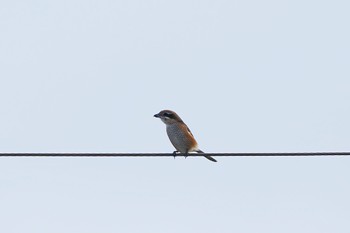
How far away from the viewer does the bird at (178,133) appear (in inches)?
628

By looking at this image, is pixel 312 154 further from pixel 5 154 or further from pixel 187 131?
pixel 187 131

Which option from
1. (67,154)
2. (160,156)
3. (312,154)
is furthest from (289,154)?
(67,154)

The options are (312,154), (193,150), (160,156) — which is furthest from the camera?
(193,150)

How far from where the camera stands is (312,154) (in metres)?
11.0

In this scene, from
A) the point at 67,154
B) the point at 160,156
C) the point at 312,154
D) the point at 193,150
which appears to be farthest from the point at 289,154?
the point at 193,150

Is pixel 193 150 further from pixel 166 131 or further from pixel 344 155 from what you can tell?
pixel 344 155

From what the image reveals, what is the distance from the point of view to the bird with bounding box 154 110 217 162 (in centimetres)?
1595

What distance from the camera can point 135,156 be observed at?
11.4 metres

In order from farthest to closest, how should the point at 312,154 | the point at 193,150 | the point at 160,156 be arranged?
1. the point at 193,150
2. the point at 160,156
3. the point at 312,154

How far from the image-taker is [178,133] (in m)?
16.0

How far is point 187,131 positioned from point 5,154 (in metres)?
5.41

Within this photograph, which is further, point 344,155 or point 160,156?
point 160,156

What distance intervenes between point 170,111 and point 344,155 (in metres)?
5.66

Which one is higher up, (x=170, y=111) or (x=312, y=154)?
(x=170, y=111)
